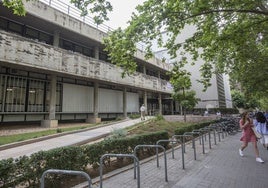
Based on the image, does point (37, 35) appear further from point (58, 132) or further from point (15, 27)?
point (58, 132)

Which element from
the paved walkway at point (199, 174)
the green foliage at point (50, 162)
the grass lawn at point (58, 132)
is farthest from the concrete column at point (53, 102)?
the green foliage at point (50, 162)

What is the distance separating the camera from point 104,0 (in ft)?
19.1

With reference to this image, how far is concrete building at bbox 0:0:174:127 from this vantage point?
12984 mm

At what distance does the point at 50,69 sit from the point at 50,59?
Result: 2.41ft

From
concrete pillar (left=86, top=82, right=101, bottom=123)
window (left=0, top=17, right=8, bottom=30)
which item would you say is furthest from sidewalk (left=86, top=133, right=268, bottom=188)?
window (left=0, top=17, right=8, bottom=30)

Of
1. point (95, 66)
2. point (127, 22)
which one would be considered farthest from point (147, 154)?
point (95, 66)

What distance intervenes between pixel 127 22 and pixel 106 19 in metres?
1.40

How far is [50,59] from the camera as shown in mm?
13914

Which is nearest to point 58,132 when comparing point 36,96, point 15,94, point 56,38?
point 15,94

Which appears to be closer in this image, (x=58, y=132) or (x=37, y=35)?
(x=58, y=132)

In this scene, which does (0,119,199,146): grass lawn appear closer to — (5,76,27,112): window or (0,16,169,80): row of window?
(5,76,27,112): window

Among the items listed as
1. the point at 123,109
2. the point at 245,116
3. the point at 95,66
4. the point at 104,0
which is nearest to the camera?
the point at 104,0

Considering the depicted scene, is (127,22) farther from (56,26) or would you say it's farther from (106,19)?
(56,26)

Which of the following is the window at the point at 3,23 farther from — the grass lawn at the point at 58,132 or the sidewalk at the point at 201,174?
the sidewalk at the point at 201,174
